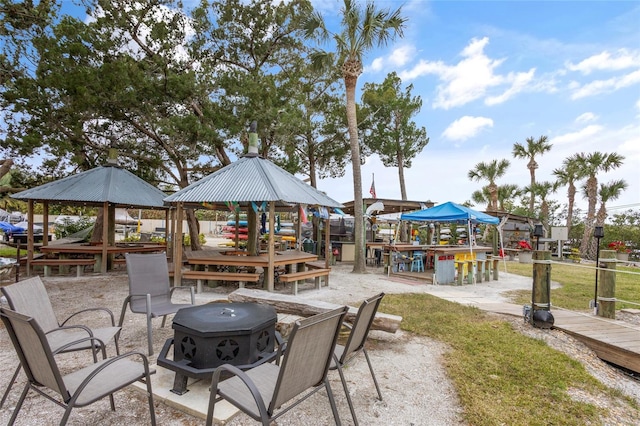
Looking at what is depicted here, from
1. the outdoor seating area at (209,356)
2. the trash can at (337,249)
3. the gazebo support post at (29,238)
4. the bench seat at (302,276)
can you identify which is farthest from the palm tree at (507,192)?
the gazebo support post at (29,238)

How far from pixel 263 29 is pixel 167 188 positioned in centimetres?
788

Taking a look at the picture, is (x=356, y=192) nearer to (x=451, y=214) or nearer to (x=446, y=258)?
(x=451, y=214)

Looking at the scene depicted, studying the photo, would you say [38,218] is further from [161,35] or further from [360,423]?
[360,423]

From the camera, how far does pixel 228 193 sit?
24.2 feet

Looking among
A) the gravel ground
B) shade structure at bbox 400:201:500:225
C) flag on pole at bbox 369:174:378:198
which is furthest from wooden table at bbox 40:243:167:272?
flag on pole at bbox 369:174:378:198

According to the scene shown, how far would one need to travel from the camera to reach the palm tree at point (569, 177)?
22.3 meters

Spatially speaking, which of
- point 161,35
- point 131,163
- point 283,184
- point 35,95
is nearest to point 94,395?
point 283,184

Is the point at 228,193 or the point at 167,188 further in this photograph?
the point at 167,188

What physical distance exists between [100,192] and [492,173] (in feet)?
83.3

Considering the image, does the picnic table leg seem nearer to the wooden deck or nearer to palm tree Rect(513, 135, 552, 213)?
the wooden deck

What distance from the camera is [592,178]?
1998 centimetres

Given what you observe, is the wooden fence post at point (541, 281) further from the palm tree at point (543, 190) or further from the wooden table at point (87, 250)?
the palm tree at point (543, 190)

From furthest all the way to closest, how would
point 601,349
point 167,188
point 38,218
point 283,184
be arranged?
point 38,218 < point 167,188 < point 283,184 < point 601,349

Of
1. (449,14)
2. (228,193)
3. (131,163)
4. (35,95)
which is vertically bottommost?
(228,193)
